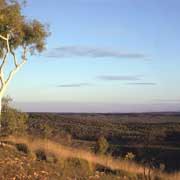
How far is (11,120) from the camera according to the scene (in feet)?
98.0

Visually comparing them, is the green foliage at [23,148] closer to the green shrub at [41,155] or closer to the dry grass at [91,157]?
the dry grass at [91,157]

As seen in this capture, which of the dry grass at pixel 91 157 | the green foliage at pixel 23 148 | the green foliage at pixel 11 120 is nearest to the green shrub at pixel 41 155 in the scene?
the dry grass at pixel 91 157

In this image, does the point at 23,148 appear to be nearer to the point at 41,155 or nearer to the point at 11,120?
the point at 41,155

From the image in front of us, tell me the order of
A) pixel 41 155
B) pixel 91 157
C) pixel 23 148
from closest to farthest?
1. pixel 41 155
2. pixel 91 157
3. pixel 23 148

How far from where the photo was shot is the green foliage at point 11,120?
98.4 ft

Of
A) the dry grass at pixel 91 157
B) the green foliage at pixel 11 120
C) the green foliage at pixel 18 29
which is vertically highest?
the green foliage at pixel 18 29

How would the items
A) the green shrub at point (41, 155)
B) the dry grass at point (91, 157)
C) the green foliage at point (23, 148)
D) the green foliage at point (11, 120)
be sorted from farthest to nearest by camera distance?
the green foliage at point (11, 120), the green foliage at point (23, 148), the green shrub at point (41, 155), the dry grass at point (91, 157)

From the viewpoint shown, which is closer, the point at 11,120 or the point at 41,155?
the point at 41,155

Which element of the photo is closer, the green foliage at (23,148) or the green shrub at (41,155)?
the green shrub at (41,155)

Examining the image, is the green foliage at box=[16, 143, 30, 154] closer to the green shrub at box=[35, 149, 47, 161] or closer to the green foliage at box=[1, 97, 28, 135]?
the green shrub at box=[35, 149, 47, 161]

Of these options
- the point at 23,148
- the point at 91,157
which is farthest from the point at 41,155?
the point at 91,157

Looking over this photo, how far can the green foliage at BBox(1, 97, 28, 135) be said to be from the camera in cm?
2998

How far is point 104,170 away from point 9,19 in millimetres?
7997

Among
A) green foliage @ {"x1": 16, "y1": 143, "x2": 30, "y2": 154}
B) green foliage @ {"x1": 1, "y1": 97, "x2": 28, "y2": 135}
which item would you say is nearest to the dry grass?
green foliage @ {"x1": 16, "y1": 143, "x2": 30, "y2": 154}
